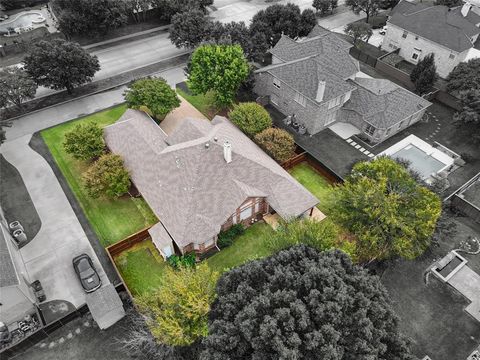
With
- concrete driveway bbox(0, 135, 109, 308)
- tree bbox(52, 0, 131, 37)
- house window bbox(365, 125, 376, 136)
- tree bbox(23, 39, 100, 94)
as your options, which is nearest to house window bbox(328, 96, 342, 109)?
house window bbox(365, 125, 376, 136)

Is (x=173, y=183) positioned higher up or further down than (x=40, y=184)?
higher up

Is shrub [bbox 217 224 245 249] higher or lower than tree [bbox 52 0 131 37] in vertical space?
lower

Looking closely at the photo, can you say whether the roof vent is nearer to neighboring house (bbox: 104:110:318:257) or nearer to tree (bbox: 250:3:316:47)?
neighboring house (bbox: 104:110:318:257)

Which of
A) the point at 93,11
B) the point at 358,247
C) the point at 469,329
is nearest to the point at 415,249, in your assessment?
the point at 358,247

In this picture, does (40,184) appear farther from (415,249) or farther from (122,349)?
Answer: (415,249)

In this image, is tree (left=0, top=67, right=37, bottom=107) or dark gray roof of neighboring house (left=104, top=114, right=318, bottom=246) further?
tree (left=0, top=67, right=37, bottom=107)

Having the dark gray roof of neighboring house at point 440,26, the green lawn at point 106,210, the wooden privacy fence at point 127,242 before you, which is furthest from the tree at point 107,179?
the dark gray roof of neighboring house at point 440,26

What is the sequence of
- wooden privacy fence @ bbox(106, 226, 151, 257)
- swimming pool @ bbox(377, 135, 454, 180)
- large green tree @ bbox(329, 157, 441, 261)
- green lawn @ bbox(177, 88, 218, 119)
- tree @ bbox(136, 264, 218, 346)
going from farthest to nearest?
green lawn @ bbox(177, 88, 218, 119) → swimming pool @ bbox(377, 135, 454, 180) → wooden privacy fence @ bbox(106, 226, 151, 257) → large green tree @ bbox(329, 157, 441, 261) → tree @ bbox(136, 264, 218, 346)
